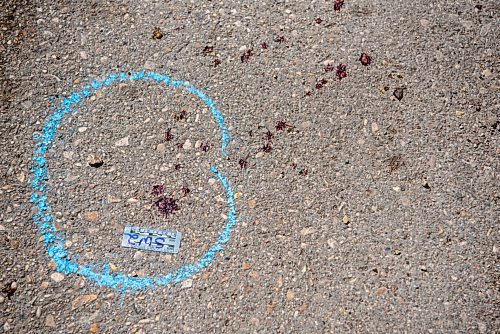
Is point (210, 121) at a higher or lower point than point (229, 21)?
lower

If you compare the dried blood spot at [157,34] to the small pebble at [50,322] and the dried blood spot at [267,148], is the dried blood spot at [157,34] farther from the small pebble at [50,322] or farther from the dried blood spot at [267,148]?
the small pebble at [50,322]

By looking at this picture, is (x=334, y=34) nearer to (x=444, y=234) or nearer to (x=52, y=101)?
(x=444, y=234)

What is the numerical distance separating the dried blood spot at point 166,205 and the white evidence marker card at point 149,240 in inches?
5.6

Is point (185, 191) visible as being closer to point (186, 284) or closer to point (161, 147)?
point (161, 147)

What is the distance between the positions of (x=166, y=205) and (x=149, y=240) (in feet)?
0.85

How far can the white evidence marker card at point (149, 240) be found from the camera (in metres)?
3.19

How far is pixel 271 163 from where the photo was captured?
3322 millimetres

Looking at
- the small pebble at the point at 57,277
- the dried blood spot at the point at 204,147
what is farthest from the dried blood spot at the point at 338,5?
the small pebble at the point at 57,277

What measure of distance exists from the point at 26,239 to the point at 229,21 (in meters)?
2.07

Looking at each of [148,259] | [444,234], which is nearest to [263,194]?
[148,259]

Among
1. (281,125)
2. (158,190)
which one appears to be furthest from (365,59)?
(158,190)

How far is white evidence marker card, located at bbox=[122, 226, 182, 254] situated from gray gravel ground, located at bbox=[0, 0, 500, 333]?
0.19 ft

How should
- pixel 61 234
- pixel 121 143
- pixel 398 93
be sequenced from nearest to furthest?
pixel 61 234, pixel 121 143, pixel 398 93

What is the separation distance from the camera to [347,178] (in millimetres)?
3326
